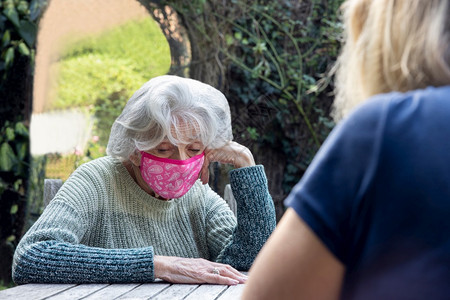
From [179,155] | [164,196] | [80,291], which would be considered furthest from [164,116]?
[80,291]

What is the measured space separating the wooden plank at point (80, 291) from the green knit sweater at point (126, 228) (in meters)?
0.03

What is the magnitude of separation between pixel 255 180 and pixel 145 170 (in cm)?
39

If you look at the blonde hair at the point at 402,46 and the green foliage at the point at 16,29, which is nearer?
the blonde hair at the point at 402,46

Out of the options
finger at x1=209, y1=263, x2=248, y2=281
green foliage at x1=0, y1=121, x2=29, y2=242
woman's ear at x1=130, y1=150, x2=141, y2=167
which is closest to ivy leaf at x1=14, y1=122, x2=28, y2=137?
green foliage at x1=0, y1=121, x2=29, y2=242

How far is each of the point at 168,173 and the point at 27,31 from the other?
206cm

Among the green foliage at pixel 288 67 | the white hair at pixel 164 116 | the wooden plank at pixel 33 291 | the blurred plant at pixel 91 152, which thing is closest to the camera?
the wooden plank at pixel 33 291

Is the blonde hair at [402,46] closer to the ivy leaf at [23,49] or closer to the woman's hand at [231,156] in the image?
the woman's hand at [231,156]

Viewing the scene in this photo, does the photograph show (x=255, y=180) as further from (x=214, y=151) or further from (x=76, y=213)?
(x=76, y=213)

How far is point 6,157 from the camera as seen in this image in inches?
148

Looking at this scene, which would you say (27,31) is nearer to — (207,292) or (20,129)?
(20,129)

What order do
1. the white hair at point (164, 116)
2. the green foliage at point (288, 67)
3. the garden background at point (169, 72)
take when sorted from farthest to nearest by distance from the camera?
the green foliage at point (288, 67), the garden background at point (169, 72), the white hair at point (164, 116)

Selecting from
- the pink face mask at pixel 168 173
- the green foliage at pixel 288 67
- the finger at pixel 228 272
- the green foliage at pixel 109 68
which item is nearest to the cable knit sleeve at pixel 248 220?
the pink face mask at pixel 168 173

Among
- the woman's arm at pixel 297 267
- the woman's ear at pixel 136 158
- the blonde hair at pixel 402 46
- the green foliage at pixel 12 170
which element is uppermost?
the blonde hair at pixel 402 46

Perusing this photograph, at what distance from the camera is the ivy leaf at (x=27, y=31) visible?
3.73 m
